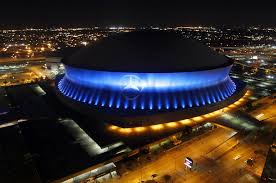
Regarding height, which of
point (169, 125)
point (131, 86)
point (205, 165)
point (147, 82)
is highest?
point (147, 82)

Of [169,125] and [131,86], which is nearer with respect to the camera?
[169,125]

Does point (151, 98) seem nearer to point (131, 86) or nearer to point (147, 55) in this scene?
point (131, 86)

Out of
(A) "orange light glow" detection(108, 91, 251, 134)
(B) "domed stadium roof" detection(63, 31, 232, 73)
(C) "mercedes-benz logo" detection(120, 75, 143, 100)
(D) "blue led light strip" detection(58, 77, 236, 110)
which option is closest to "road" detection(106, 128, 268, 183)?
(A) "orange light glow" detection(108, 91, 251, 134)

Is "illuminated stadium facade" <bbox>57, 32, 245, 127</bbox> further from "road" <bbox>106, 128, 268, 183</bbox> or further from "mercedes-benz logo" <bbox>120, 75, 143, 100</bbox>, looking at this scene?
"road" <bbox>106, 128, 268, 183</bbox>

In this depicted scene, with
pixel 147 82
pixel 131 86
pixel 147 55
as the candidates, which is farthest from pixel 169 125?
pixel 147 55

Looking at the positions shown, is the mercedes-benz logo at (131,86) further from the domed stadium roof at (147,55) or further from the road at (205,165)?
the road at (205,165)

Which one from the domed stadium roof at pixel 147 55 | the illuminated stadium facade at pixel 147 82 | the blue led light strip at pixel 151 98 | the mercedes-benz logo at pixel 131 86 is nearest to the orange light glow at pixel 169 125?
the illuminated stadium facade at pixel 147 82

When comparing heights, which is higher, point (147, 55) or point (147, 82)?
point (147, 55)
